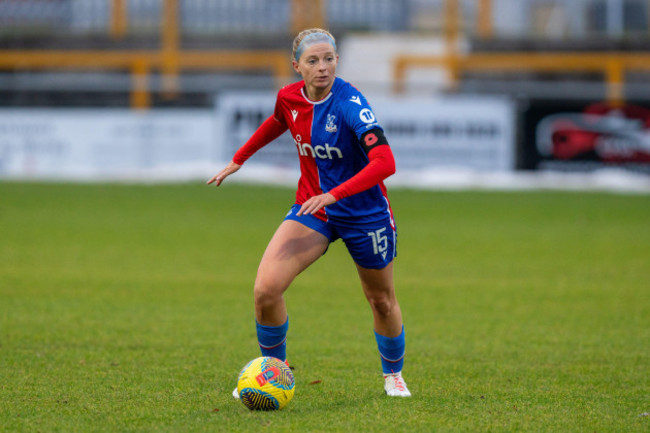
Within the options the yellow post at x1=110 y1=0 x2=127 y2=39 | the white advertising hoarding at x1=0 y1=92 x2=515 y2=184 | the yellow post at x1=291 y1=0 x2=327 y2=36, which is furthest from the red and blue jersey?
the yellow post at x1=110 y1=0 x2=127 y2=39

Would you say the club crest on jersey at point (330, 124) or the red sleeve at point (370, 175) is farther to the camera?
the club crest on jersey at point (330, 124)

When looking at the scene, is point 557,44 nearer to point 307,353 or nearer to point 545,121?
point 545,121

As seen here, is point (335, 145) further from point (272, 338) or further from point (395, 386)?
point (395, 386)

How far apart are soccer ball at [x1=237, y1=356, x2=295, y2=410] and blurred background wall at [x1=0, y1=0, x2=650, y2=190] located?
1626cm

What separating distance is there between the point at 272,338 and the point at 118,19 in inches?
1090

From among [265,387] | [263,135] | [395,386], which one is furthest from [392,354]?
[263,135]

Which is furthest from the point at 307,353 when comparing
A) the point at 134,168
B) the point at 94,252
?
the point at 134,168

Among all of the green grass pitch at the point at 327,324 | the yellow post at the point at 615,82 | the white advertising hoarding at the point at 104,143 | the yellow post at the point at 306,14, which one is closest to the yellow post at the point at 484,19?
the yellow post at the point at 615,82

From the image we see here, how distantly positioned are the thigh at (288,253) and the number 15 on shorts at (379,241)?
0.98ft

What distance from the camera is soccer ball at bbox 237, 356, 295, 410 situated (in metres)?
5.39

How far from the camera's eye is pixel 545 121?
21.5 metres

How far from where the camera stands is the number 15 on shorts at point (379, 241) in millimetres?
5656

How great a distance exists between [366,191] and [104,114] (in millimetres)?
17859

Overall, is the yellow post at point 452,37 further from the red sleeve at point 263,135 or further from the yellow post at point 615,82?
the red sleeve at point 263,135
